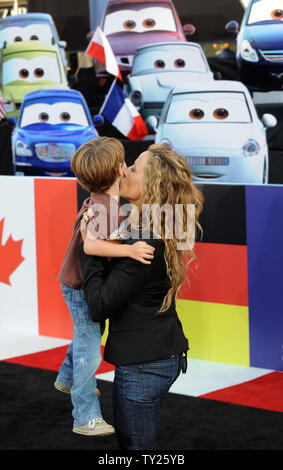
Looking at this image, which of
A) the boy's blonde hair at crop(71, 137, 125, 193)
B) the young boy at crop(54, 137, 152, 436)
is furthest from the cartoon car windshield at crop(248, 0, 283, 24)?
the boy's blonde hair at crop(71, 137, 125, 193)

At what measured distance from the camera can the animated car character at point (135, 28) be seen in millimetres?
11086

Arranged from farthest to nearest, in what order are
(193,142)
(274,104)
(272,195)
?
(274,104) < (193,142) < (272,195)

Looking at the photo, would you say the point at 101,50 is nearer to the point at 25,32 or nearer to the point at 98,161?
the point at 25,32

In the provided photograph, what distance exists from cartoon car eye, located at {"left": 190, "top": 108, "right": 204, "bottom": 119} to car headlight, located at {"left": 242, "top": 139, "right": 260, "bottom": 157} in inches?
29.1

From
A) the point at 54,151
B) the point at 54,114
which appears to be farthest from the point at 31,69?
the point at 54,151

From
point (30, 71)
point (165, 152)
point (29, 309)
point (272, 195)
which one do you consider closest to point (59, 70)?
point (30, 71)

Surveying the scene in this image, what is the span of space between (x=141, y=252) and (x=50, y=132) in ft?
22.1

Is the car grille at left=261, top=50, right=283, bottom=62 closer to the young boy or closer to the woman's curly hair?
the young boy

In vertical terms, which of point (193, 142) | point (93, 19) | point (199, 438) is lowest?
point (199, 438)

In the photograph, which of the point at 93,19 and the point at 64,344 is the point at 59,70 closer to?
the point at 93,19

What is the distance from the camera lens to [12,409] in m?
4.29

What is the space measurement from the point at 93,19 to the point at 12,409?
11.3 meters

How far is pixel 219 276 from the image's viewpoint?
504 cm

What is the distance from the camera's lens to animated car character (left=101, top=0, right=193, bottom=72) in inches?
436
